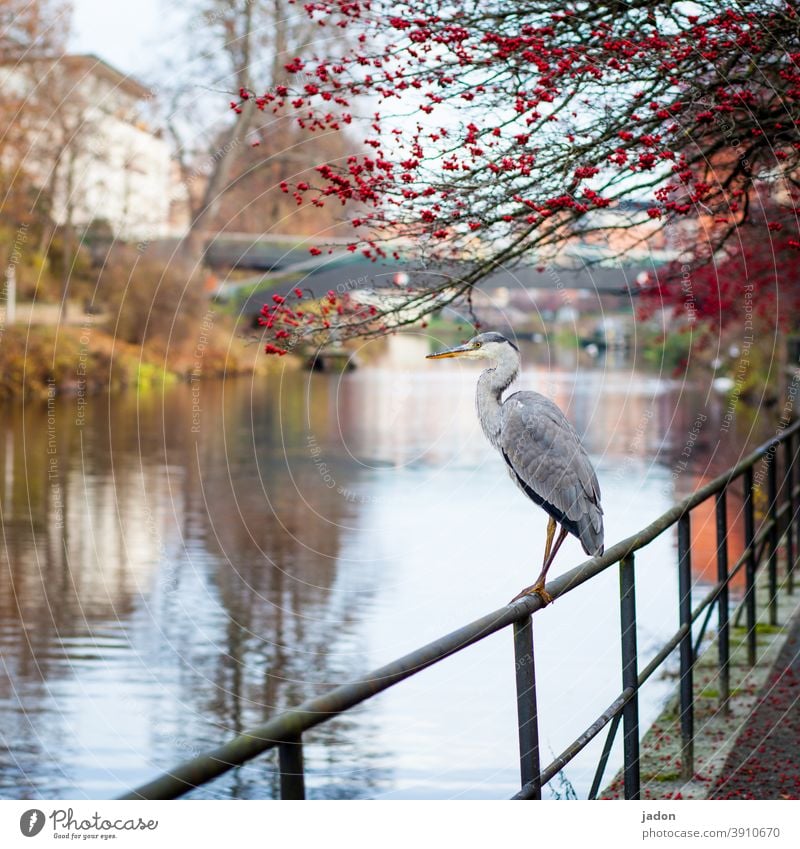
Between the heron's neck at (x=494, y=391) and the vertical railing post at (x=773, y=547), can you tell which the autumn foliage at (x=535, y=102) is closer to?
the heron's neck at (x=494, y=391)

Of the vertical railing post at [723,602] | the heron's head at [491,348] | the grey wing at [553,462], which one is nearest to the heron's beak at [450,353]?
the heron's head at [491,348]

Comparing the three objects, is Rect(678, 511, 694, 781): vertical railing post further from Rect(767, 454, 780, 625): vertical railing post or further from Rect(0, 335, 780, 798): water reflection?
Rect(767, 454, 780, 625): vertical railing post

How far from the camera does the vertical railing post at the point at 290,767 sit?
7.27 feet

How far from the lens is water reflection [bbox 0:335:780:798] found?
22.1ft

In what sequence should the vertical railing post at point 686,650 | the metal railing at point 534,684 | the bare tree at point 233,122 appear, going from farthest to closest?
the bare tree at point 233,122 → the vertical railing post at point 686,650 → the metal railing at point 534,684

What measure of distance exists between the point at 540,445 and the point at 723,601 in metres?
1.89

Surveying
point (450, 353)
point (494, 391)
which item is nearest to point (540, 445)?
point (494, 391)

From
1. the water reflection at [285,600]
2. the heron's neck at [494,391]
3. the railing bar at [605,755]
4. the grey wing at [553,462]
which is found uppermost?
the heron's neck at [494,391]

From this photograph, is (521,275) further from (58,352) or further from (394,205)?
(58,352)

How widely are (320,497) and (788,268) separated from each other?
7767 millimetres

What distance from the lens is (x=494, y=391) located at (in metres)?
4.67

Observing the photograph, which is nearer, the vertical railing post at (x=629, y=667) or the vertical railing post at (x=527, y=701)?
the vertical railing post at (x=527, y=701)

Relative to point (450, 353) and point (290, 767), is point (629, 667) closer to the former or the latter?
point (450, 353)

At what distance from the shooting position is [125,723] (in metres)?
7.20
